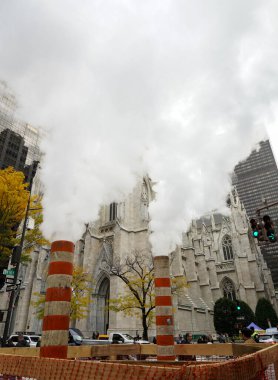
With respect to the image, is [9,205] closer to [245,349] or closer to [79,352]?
[79,352]

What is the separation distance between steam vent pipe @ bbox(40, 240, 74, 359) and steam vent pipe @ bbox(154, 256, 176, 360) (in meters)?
2.83

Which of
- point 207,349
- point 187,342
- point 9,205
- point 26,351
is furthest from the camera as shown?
point 9,205

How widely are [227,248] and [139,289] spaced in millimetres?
24785

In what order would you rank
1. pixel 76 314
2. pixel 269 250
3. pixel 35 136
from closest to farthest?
pixel 76 314 → pixel 35 136 → pixel 269 250

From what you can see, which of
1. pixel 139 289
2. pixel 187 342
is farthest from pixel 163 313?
pixel 139 289

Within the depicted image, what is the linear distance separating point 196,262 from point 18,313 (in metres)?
23.0

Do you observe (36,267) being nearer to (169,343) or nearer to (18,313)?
(18,313)

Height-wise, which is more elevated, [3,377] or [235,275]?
[235,275]

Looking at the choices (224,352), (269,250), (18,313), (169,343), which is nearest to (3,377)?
(169,343)

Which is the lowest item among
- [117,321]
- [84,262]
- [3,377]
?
[3,377]

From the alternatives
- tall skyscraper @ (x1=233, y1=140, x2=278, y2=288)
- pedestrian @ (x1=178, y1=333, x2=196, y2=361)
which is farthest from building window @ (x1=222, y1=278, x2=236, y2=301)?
tall skyscraper @ (x1=233, y1=140, x2=278, y2=288)

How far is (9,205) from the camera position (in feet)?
52.0

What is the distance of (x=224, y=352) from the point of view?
227 inches

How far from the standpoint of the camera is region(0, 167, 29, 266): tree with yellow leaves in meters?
15.7
